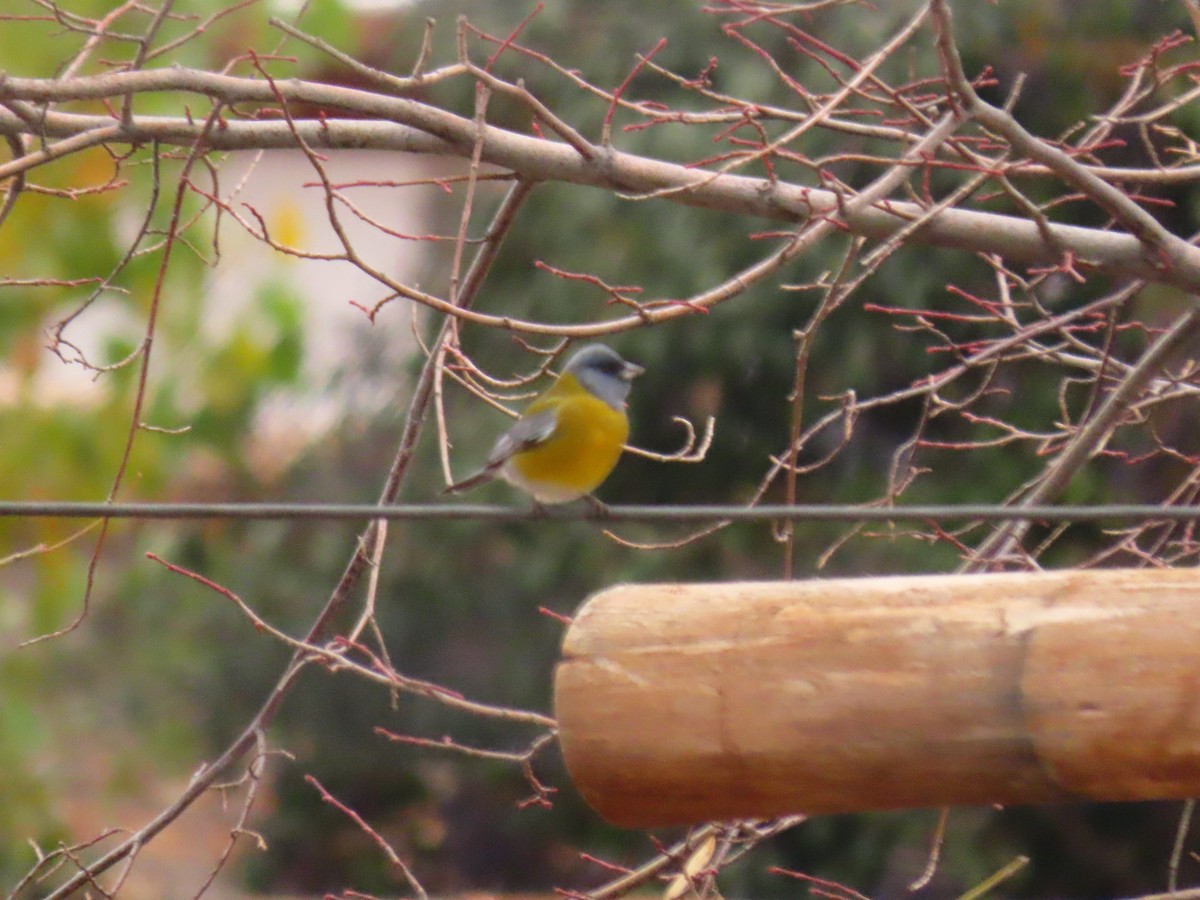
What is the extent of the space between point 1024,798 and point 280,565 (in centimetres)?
469

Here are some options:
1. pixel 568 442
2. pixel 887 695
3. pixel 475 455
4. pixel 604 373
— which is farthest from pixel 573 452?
pixel 475 455

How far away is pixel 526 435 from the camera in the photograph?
2.93m

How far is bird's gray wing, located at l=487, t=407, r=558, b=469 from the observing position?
9.59ft

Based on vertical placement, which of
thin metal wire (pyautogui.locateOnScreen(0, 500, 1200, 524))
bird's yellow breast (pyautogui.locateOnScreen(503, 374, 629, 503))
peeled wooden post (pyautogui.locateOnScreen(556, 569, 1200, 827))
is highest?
bird's yellow breast (pyautogui.locateOnScreen(503, 374, 629, 503))

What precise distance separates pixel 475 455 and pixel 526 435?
242cm

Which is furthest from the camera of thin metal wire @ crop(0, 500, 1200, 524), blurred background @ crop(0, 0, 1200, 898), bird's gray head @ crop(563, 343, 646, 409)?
blurred background @ crop(0, 0, 1200, 898)

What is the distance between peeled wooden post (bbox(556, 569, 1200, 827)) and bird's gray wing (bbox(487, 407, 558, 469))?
56.0 inches

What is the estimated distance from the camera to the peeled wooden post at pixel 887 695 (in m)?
1.41

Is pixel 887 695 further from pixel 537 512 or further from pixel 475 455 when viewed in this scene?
pixel 475 455

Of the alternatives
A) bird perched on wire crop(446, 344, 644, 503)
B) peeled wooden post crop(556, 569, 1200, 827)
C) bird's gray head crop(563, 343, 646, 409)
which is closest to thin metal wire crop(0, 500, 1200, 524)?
peeled wooden post crop(556, 569, 1200, 827)

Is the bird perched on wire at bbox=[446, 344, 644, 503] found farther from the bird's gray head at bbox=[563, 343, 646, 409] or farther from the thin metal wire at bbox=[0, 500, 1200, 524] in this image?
the thin metal wire at bbox=[0, 500, 1200, 524]

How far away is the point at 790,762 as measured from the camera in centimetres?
145

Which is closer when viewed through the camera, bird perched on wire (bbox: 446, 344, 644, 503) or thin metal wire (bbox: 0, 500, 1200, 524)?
thin metal wire (bbox: 0, 500, 1200, 524)

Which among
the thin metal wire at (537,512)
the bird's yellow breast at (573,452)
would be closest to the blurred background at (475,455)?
the bird's yellow breast at (573,452)
